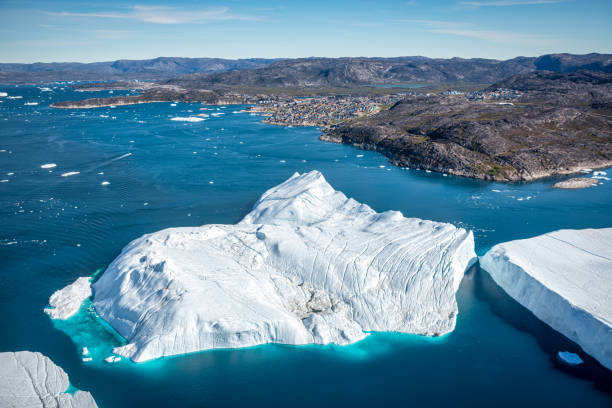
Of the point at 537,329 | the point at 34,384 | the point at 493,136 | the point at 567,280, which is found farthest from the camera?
the point at 493,136

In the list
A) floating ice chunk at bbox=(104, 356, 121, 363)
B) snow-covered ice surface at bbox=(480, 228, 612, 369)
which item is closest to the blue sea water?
floating ice chunk at bbox=(104, 356, 121, 363)

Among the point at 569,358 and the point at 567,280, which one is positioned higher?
the point at 567,280

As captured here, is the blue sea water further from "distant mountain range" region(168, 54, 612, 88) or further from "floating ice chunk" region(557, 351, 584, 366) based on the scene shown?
"distant mountain range" region(168, 54, 612, 88)

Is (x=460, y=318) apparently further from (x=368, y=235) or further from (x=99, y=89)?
(x=99, y=89)

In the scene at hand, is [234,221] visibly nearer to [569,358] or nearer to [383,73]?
[569,358]

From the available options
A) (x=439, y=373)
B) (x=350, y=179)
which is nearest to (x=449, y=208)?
(x=350, y=179)

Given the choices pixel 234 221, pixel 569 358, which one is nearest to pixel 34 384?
pixel 234 221

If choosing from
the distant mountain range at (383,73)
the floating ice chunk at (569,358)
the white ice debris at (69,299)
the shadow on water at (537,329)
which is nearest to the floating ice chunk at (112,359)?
the white ice debris at (69,299)
